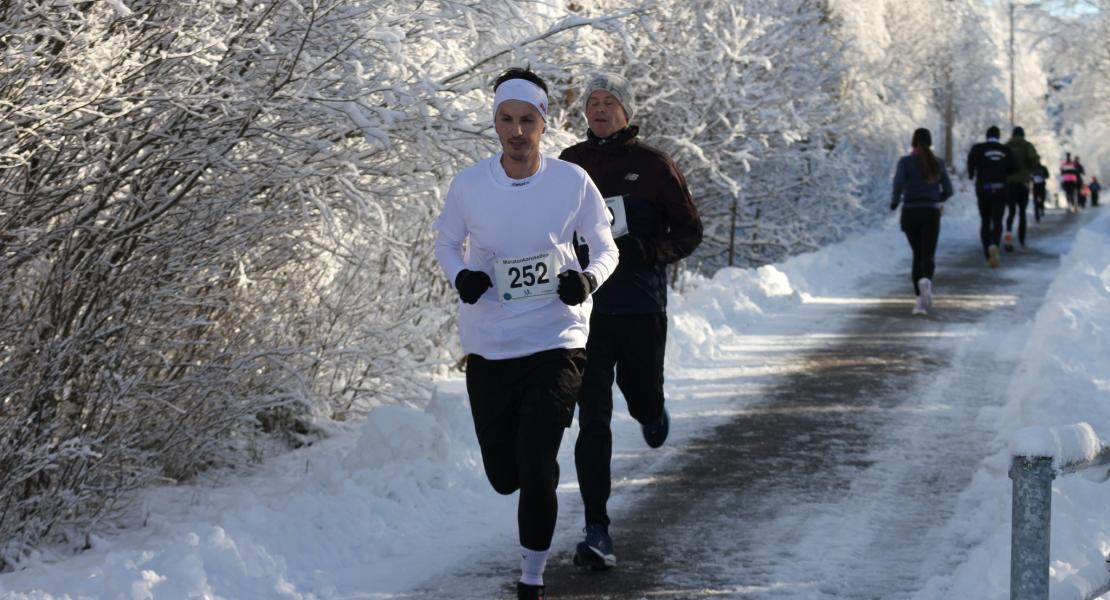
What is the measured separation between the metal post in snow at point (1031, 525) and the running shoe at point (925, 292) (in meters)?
10.8

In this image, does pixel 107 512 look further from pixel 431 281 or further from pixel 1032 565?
pixel 431 281

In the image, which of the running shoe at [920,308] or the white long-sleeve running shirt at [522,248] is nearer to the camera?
the white long-sleeve running shirt at [522,248]

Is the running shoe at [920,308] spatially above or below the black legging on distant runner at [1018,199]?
below

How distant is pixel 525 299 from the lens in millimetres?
5043

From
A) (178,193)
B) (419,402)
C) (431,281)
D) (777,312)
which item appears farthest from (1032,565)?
(777,312)

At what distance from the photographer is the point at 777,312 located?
587 inches

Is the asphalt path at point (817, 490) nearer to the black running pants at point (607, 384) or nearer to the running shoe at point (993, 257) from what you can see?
the black running pants at point (607, 384)

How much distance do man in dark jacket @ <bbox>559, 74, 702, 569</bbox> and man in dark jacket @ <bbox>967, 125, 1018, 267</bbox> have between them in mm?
14060

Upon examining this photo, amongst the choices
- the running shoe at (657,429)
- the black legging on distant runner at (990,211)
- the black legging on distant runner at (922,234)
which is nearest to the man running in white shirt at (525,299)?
the running shoe at (657,429)

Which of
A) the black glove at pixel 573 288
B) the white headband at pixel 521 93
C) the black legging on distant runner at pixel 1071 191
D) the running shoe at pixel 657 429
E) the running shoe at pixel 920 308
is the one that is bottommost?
the black legging on distant runner at pixel 1071 191

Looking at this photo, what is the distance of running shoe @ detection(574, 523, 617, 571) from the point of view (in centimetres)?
579

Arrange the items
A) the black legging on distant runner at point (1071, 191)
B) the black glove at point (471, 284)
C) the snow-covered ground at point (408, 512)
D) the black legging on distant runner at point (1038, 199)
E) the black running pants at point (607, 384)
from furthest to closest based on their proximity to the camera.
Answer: the black legging on distant runner at point (1071, 191) < the black legging on distant runner at point (1038, 199) < the black running pants at point (607, 384) < the snow-covered ground at point (408, 512) < the black glove at point (471, 284)

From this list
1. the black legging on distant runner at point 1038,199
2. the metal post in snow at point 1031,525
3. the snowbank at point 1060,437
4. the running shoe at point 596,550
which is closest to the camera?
the metal post in snow at point 1031,525

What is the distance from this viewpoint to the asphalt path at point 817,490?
5.69 metres
